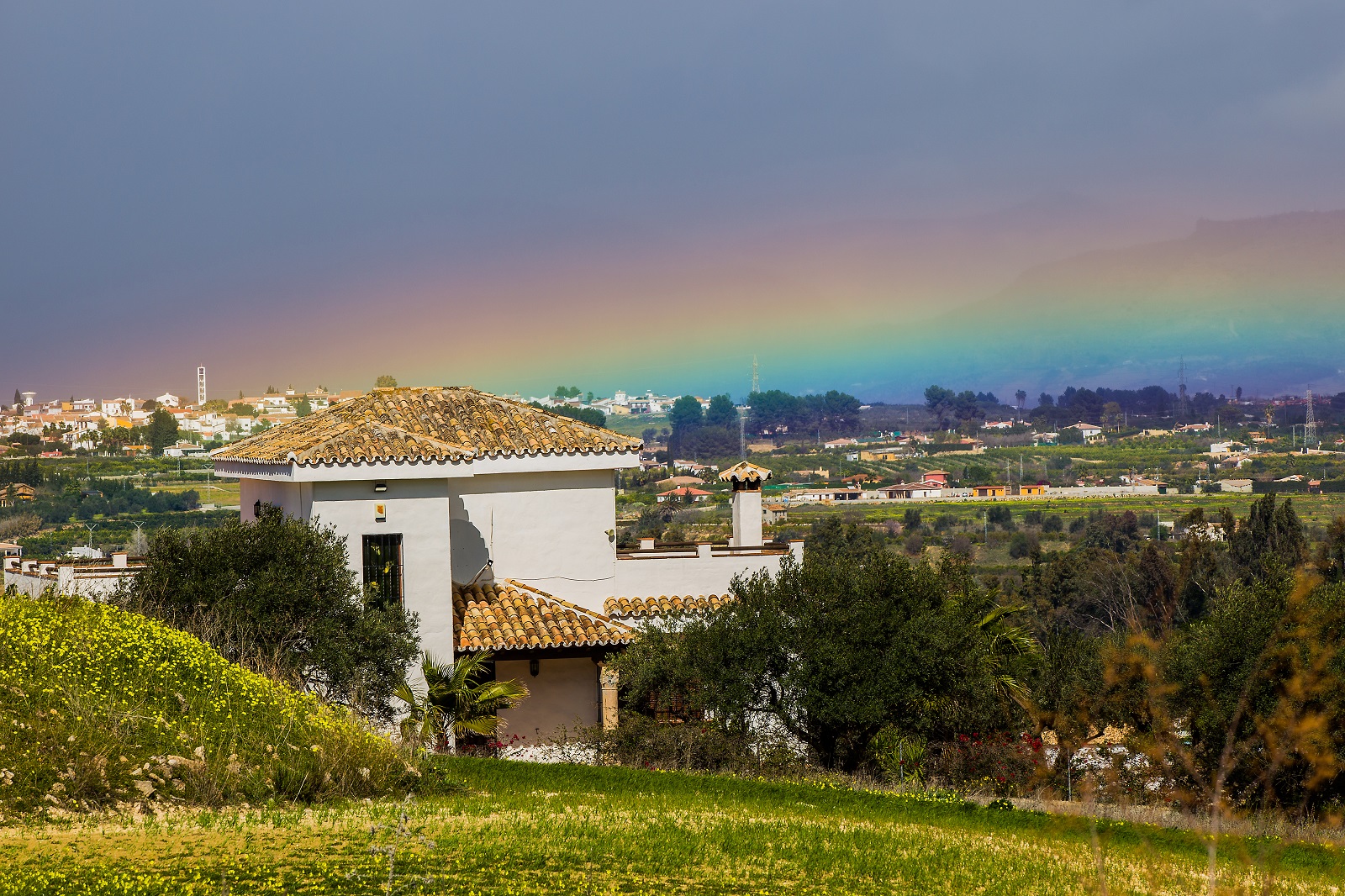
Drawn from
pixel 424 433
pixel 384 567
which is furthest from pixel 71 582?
pixel 424 433

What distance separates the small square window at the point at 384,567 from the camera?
1766cm

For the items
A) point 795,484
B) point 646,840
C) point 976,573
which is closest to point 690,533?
point 976,573

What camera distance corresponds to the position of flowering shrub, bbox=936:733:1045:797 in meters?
16.3

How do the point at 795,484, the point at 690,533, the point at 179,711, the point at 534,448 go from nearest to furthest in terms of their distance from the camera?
the point at 179,711, the point at 534,448, the point at 690,533, the point at 795,484

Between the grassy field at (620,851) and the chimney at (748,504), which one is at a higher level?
the chimney at (748,504)

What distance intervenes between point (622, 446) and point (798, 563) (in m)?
3.89

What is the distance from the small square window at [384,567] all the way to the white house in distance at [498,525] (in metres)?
0.02

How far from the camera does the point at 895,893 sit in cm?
939

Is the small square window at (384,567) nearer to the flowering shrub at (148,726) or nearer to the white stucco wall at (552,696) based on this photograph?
the white stucco wall at (552,696)

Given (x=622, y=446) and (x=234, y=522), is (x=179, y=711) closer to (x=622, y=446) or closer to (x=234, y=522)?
(x=234, y=522)

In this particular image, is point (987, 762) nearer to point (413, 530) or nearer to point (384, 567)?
point (413, 530)

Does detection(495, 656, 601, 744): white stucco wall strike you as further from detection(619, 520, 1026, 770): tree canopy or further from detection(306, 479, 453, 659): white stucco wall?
detection(619, 520, 1026, 770): tree canopy

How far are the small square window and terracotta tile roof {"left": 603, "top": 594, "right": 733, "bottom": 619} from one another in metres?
3.54

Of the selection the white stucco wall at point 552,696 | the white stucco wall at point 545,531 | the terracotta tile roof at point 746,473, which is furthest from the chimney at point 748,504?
the white stucco wall at point 552,696
